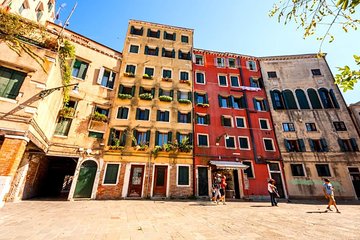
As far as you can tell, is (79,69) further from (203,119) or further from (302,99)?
(302,99)

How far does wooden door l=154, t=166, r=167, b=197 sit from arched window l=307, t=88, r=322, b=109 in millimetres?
19779

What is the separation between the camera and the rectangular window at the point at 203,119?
18.4 m

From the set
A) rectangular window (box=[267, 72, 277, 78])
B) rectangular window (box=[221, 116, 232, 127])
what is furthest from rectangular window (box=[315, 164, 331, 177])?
rectangular window (box=[267, 72, 277, 78])

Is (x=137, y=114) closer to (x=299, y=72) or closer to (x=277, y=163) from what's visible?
(x=277, y=163)

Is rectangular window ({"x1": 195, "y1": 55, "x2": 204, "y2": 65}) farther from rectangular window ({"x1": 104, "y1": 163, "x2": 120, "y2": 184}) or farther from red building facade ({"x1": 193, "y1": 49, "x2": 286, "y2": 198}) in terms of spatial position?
rectangular window ({"x1": 104, "y1": 163, "x2": 120, "y2": 184})

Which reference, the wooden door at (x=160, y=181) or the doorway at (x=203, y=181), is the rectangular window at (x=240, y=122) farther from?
the wooden door at (x=160, y=181)

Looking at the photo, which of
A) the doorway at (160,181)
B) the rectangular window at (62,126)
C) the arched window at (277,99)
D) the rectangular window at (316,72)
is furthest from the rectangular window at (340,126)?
the rectangular window at (62,126)

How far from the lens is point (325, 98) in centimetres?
2067

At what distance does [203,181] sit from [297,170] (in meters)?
10.3

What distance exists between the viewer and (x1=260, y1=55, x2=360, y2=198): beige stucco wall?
55.1 ft

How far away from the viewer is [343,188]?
54.3ft

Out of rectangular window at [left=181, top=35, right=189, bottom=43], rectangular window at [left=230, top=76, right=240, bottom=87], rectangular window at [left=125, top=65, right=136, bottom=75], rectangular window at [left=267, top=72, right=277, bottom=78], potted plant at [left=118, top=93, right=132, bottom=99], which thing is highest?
rectangular window at [left=181, top=35, right=189, bottom=43]

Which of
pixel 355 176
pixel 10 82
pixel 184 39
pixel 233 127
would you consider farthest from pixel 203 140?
pixel 355 176

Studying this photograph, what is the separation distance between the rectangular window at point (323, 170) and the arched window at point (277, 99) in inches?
295
